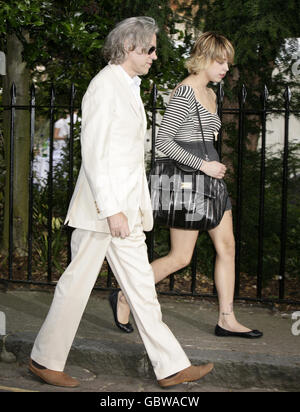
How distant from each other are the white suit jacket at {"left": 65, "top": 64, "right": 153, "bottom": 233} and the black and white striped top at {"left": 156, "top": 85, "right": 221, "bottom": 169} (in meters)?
0.49

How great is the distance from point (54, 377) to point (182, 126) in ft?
5.53

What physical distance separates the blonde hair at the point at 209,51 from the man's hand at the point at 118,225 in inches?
49.9

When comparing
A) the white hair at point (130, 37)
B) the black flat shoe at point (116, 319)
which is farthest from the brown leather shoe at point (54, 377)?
the white hair at point (130, 37)

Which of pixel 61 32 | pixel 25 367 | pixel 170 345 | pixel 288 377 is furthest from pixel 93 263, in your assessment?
pixel 61 32

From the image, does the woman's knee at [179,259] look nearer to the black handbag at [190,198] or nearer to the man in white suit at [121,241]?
the black handbag at [190,198]

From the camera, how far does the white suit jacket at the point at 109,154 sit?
3.33 m

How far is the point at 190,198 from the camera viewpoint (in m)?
4.12

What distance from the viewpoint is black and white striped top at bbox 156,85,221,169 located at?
402cm

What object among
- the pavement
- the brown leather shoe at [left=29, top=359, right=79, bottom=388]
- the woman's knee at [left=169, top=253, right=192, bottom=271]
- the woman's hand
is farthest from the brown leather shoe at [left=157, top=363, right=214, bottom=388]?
the woman's hand

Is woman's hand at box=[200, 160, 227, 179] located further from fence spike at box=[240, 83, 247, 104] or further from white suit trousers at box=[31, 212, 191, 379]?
fence spike at box=[240, 83, 247, 104]

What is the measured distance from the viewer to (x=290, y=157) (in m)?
6.14

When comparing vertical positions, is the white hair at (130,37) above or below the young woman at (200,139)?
above

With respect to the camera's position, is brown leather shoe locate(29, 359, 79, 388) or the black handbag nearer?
brown leather shoe locate(29, 359, 79, 388)

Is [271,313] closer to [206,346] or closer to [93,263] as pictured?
[206,346]
